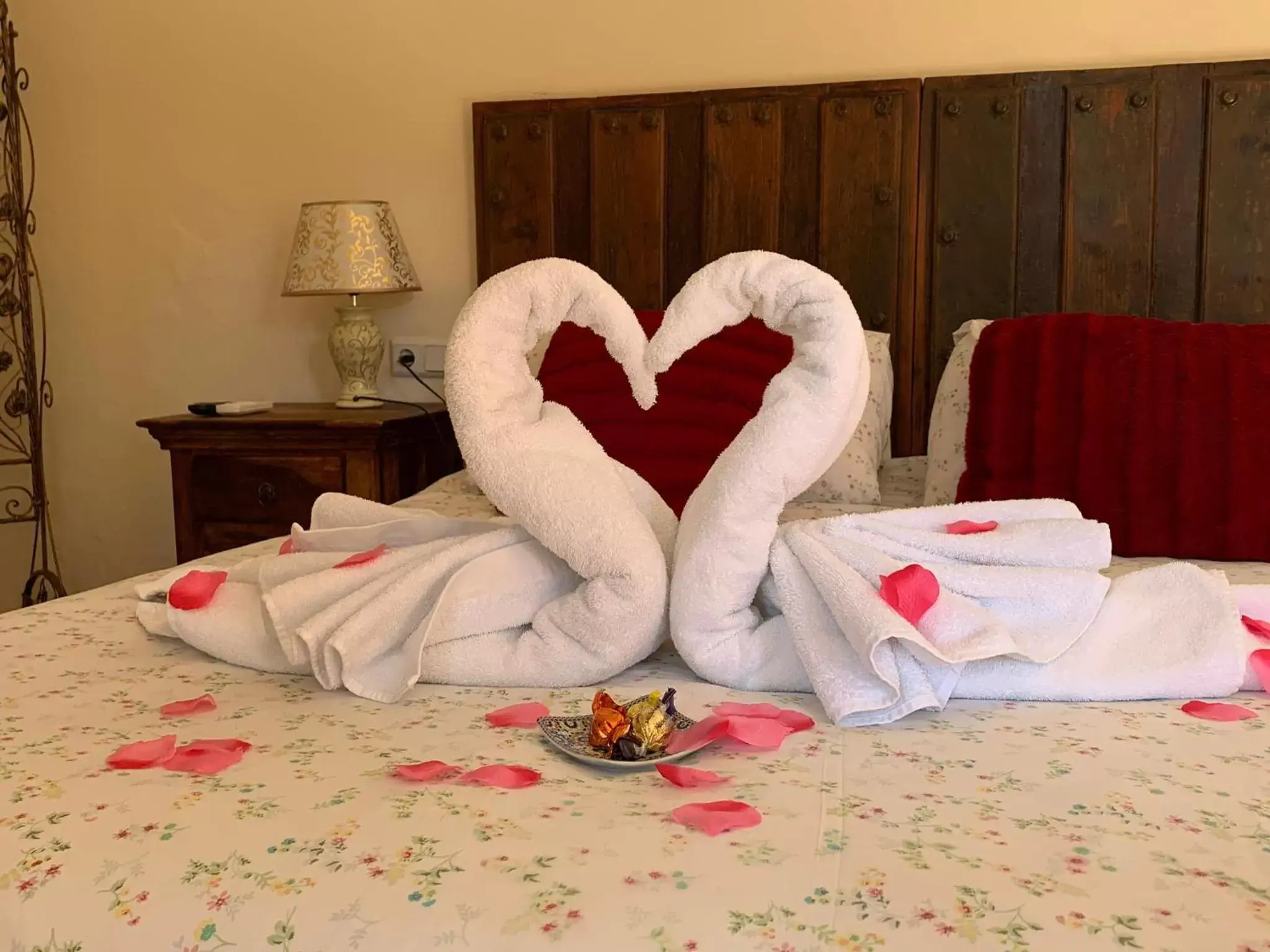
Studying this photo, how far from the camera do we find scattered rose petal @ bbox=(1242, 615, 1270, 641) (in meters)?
1.08

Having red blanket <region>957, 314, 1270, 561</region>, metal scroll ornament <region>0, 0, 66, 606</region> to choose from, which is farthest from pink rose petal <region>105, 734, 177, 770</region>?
metal scroll ornament <region>0, 0, 66, 606</region>

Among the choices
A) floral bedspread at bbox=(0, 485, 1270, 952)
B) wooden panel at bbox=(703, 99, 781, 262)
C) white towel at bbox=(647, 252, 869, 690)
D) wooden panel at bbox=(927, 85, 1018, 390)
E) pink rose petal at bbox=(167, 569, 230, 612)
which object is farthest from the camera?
wooden panel at bbox=(703, 99, 781, 262)

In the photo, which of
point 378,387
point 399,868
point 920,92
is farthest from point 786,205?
point 399,868

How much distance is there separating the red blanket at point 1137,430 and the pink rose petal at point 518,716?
0.93 m

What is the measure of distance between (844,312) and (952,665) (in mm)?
337

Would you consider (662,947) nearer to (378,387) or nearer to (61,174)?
(378,387)

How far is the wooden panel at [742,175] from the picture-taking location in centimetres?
223

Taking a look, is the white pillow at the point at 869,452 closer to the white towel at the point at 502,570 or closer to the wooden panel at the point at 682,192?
the wooden panel at the point at 682,192

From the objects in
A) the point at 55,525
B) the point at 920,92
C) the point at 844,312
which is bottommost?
the point at 55,525

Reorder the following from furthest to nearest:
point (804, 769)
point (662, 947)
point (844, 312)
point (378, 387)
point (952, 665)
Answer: point (378, 387)
point (844, 312)
point (952, 665)
point (804, 769)
point (662, 947)

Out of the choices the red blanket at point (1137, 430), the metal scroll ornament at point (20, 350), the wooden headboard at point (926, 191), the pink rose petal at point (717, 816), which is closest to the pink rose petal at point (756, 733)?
the pink rose petal at point (717, 816)

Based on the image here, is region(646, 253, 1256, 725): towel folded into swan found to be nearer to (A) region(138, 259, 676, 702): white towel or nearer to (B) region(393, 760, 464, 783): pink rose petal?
(A) region(138, 259, 676, 702): white towel

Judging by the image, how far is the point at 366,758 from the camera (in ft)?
2.88

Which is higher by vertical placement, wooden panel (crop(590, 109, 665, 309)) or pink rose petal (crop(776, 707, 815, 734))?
wooden panel (crop(590, 109, 665, 309))
